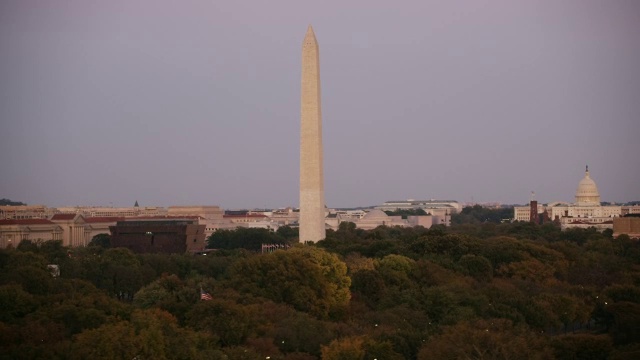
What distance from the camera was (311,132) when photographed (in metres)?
76.1

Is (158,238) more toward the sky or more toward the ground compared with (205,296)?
more toward the sky

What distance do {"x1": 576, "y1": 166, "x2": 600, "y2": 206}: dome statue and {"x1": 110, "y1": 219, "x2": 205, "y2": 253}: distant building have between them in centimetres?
7955

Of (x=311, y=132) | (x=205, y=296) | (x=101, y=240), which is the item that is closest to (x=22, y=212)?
(x=101, y=240)

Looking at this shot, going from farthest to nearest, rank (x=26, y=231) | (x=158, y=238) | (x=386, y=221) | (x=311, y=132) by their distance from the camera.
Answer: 1. (x=386, y=221)
2. (x=158, y=238)
3. (x=26, y=231)
4. (x=311, y=132)

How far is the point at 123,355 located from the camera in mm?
40812

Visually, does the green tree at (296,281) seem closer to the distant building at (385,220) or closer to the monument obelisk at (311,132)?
the monument obelisk at (311,132)

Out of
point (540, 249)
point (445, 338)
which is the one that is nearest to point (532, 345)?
point (445, 338)

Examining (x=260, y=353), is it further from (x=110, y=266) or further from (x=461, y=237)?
(x=461, y=237)

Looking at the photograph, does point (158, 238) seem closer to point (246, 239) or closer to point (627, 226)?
point (246, 239)

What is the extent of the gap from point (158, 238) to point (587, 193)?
88.0m

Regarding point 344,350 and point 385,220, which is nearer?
point 344,350

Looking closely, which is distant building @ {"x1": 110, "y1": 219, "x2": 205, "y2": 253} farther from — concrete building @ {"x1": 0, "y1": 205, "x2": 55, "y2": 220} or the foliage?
concrete building @ {"x1": 0, "y1": 205, "x2": 55, "y2": 220}

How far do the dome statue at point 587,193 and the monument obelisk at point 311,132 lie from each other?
4443 inches

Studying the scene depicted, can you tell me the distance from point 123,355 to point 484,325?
15020mm
